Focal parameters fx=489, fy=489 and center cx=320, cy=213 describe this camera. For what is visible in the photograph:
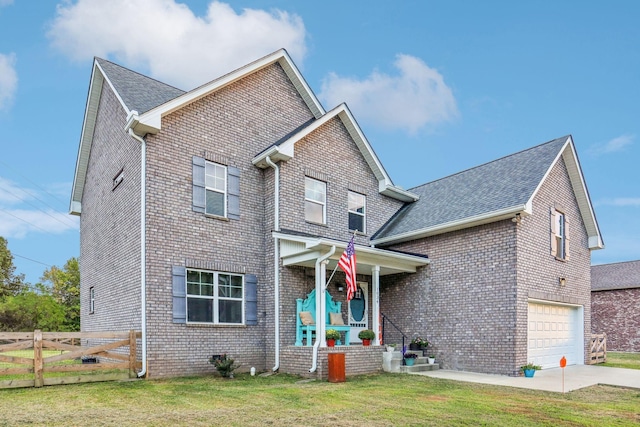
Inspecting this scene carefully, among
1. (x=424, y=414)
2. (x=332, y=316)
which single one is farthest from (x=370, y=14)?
(x=424, y=414)

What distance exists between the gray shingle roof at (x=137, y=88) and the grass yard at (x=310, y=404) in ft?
22.7

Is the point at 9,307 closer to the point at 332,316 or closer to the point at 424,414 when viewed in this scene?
the point at 332,316

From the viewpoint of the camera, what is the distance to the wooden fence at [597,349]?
676 inches

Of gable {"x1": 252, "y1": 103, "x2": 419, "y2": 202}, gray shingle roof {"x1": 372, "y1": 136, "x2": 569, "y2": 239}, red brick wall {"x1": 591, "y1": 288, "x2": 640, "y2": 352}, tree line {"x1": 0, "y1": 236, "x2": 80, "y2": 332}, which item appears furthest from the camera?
tree line {"x1": 0, "y1": 236, "x2": 80, "y2": 332}

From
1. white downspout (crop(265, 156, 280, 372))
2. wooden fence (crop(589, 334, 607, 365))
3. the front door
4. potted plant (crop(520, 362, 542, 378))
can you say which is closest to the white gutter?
white downspout (crop(265, 156, 280, 372))

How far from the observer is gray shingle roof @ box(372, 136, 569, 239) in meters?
14.0

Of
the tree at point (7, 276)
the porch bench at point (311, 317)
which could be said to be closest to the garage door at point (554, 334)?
the porch bench at point (311, 317)

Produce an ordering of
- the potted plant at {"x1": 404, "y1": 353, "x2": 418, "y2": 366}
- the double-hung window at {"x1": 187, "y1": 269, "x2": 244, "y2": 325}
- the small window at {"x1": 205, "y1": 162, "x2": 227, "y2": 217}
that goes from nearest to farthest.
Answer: the double-hung window at {"x1": 187, "y1": 269, "x2": 244, "y2": 325}
the small window at {"x1": 205, "y1": 162, "x2": 227, "y2": 217}
the potted plant at {"x1": 404, "y1": 353, "x2": 418, "y2": 366}

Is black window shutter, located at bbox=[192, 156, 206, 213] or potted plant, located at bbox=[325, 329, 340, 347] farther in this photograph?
black window shutter, located at bbox=[192, 156, 206, 213]

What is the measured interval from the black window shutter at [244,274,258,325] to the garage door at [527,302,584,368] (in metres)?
7.76

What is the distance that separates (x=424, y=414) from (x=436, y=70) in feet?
77.8

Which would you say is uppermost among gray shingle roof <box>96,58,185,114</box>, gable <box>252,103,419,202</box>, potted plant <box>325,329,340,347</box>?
gray shingle roof <box>96,58,185,114</box>

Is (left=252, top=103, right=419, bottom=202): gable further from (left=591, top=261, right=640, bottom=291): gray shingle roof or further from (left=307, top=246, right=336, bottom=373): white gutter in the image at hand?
(left=591, top=261, right=640, bottom=291): gray shingle roof

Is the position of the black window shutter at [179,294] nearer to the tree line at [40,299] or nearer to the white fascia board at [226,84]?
the white fascia board at [226,84]
